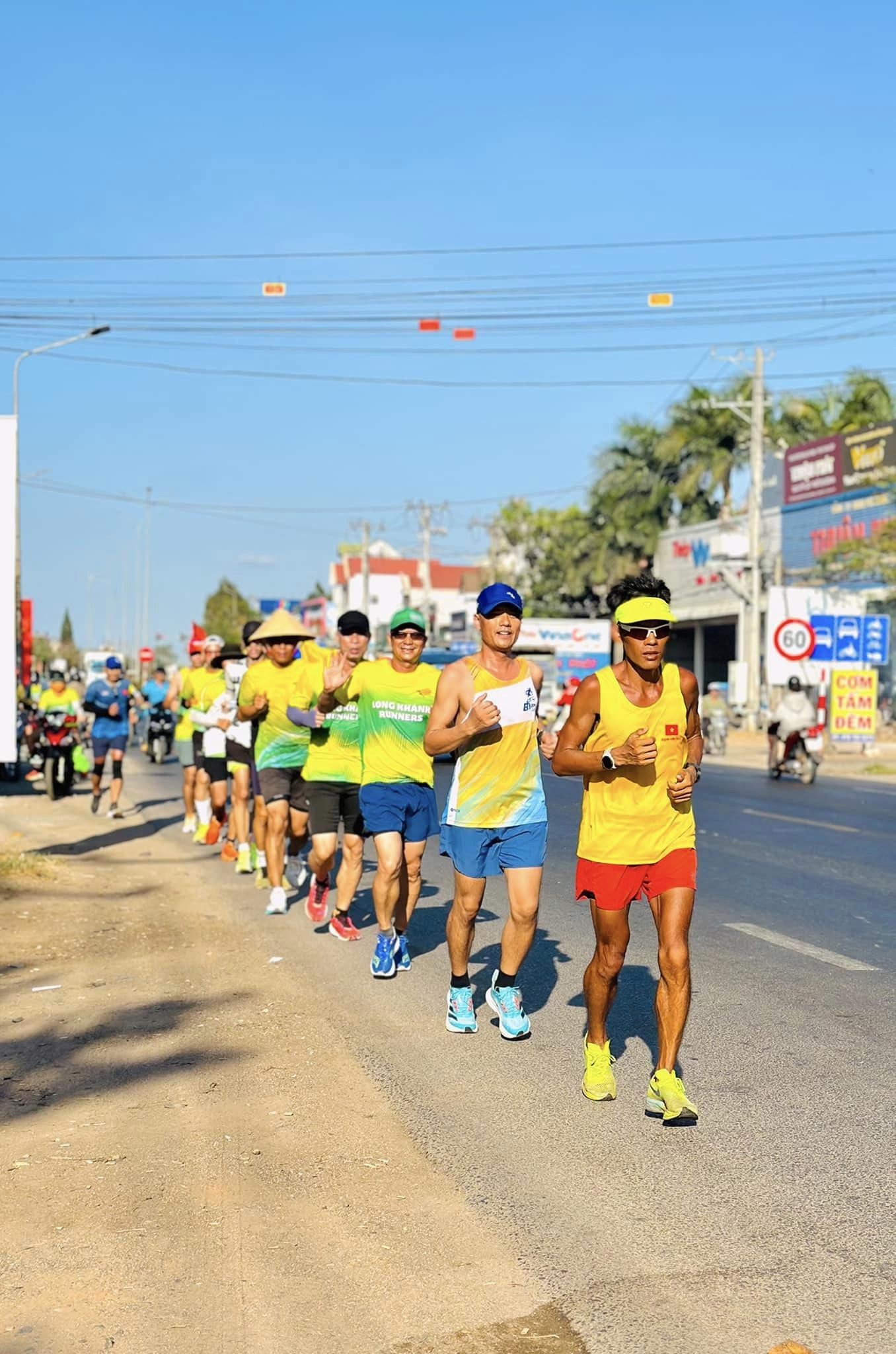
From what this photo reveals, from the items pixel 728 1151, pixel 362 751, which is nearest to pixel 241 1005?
pixel 362 751

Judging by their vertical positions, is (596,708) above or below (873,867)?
above

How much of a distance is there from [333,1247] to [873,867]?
9.81 meters

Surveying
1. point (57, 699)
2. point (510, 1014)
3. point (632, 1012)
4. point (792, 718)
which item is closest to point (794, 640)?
point (792, 718)

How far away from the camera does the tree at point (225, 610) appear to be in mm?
139250

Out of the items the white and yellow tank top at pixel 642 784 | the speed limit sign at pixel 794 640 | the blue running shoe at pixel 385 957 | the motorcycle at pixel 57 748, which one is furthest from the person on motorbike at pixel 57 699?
the white and yellow tank top at pixel 642 784

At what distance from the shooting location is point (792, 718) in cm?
2495

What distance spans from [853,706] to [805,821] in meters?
17.0

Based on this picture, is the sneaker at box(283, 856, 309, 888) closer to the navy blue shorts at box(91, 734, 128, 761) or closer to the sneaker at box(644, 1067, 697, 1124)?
the navy blue shorts at box(91, 734, 128, 761)

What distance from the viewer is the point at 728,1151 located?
5414 millimetres

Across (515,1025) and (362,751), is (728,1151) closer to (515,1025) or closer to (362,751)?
(515,1025)

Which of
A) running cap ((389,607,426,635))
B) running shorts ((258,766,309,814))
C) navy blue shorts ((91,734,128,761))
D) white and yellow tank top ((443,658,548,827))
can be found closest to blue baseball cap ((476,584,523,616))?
white and yellow tank top ((443,658,548,827))

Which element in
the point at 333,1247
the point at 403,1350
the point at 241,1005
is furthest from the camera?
the point at 241,1005

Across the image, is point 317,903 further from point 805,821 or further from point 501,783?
point 805,821

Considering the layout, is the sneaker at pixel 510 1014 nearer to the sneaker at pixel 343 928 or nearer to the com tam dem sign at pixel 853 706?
the sneaker at pixel 343 928
